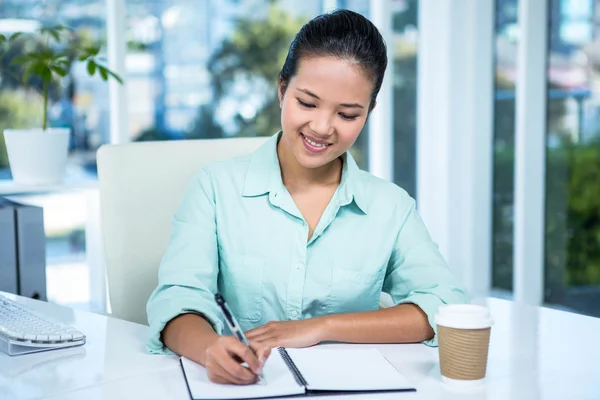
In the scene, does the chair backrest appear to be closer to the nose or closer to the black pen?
the nose

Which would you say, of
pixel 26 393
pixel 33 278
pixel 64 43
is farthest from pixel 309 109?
pixel 64 43

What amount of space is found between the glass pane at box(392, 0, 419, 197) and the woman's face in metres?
2.64

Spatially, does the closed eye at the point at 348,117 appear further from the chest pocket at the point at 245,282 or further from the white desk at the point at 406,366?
the white desk at the point at 406,366

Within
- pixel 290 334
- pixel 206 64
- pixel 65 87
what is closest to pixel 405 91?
pixel 206 64

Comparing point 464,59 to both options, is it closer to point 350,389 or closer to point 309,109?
point 309,109

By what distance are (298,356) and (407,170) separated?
3028 millimetres

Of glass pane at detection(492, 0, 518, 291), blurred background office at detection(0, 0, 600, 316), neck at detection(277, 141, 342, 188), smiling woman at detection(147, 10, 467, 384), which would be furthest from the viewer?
glass pane at detection(492, 0, 518, 291)

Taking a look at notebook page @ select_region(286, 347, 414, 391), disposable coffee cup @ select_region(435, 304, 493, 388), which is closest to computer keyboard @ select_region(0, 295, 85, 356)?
notebook page @ select_region(286, 347, 414, 391)

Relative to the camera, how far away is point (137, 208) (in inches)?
69.7

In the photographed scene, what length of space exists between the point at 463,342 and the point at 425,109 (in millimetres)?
3065

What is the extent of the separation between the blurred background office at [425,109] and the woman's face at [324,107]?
185cm

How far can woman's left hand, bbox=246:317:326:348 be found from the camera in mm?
1351

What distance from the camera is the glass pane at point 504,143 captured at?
13.0 ft

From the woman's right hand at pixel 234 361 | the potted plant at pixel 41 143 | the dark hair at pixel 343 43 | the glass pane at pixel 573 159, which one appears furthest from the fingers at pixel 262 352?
the glass pane at pixel 573 159
